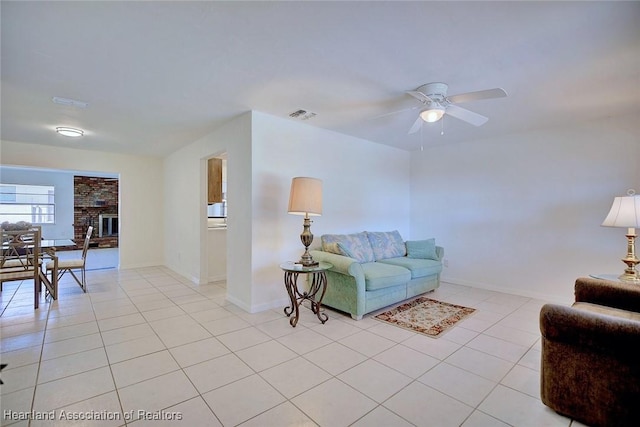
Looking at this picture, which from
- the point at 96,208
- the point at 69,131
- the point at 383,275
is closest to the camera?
the point at 383,275

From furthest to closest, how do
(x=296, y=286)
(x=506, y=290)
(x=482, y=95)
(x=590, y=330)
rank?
(x=506, y=290) < (x=296, y=286) < (x=482, y=95) < (x=590, y=330)

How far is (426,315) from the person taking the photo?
135 inches

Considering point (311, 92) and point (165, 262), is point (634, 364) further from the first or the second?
point (165, 262)

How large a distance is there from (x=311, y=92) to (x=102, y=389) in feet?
9.45

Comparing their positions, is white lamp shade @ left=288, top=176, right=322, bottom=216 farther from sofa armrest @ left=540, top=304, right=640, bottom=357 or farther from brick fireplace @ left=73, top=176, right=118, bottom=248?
brick fireplace @ left=73, top=176, right=118, bottom=248

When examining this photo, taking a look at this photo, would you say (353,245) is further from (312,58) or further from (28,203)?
(28,203)

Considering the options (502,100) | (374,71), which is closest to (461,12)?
(374,71)

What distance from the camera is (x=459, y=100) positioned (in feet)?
8.33

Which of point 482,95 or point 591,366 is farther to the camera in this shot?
point 482,95

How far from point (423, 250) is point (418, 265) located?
574mm

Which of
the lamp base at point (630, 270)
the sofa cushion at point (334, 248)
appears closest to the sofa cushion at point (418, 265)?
the sofa cushion at point (334, 248)

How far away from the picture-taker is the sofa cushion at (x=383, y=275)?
10.9 feet

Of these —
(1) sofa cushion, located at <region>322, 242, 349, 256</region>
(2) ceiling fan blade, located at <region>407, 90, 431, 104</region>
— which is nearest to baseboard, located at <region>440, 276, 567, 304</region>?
(1) sofa cushion, located at <region>322, 242, 349, 256</region>

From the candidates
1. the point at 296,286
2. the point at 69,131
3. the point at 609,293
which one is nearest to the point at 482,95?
the point at 609,293
